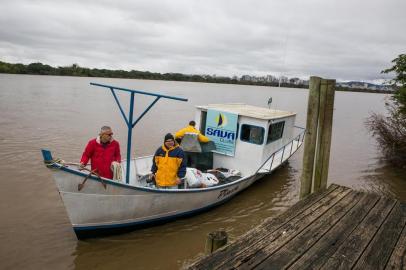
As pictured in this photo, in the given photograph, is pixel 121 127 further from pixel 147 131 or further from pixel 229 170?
pixel 229 170

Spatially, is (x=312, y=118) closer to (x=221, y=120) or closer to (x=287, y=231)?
(x=287, y=231)

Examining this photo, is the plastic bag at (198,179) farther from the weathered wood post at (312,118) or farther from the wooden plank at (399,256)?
the wooden plank at (399,256)

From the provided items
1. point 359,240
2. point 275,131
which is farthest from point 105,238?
point 275,131

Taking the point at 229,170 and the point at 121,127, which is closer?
the point at 229,170

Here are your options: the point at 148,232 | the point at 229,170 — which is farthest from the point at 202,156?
the point at 148,232

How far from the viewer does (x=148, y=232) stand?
279 inches

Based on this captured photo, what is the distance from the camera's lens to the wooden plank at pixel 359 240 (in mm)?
3389

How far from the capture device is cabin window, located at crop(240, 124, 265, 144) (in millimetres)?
9617

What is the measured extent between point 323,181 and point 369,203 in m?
1.00

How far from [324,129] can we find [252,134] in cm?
416

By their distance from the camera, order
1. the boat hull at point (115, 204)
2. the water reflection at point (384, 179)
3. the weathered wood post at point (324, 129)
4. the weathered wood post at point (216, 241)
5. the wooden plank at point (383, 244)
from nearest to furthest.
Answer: the wooden plank at point (383, 244) < the weathered wood post at point (216, 241) < the weathered wood post at point (324, 129) < the boat hull at point (115, 204) < the water reflection at point (384, 179)

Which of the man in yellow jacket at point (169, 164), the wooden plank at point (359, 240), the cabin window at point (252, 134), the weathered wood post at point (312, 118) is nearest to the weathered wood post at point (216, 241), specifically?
the wooden plank at point (359, 240)

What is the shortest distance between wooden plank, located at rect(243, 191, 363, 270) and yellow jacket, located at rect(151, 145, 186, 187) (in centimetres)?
333

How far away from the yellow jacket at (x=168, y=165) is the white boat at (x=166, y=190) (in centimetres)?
38
